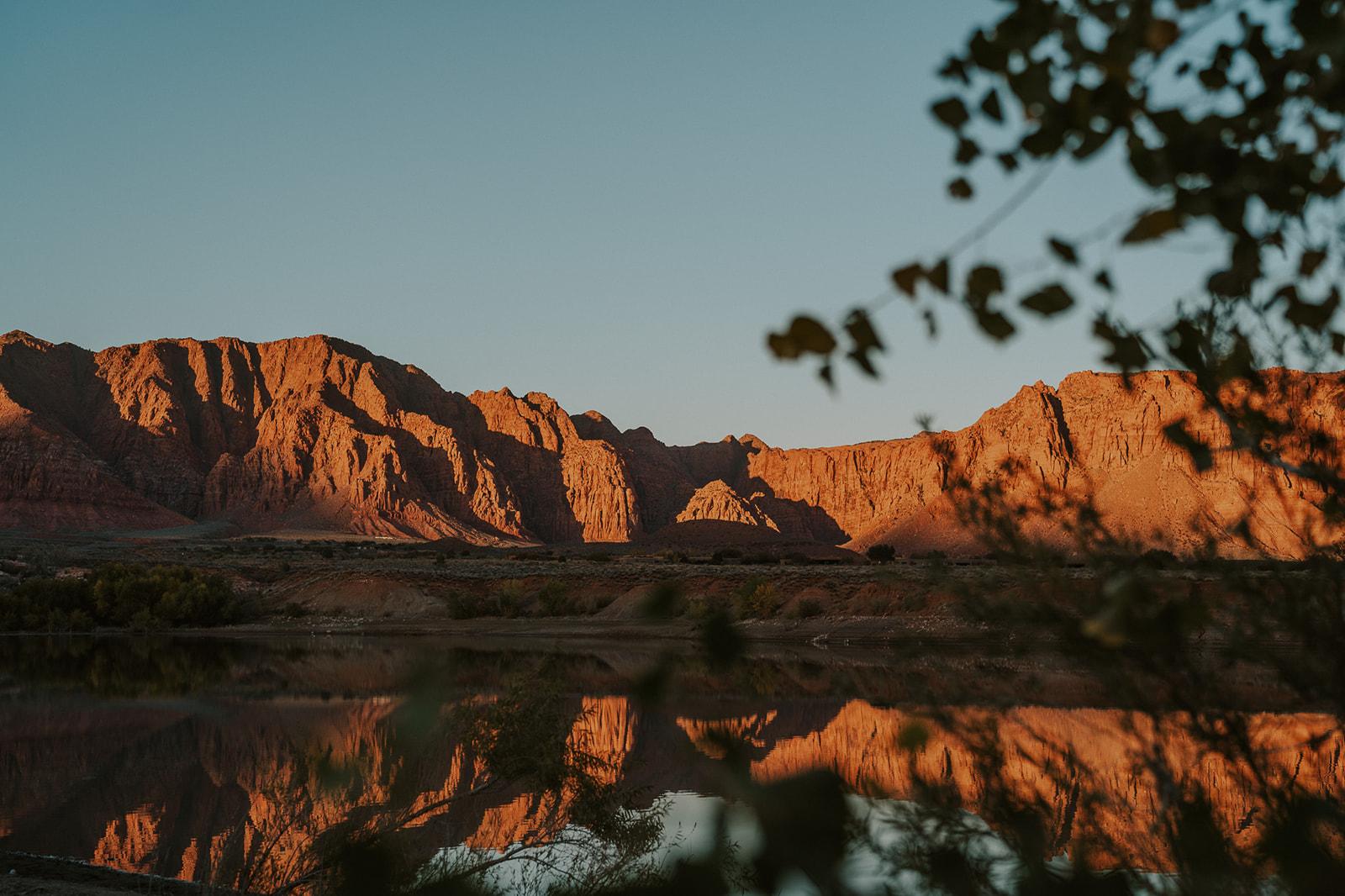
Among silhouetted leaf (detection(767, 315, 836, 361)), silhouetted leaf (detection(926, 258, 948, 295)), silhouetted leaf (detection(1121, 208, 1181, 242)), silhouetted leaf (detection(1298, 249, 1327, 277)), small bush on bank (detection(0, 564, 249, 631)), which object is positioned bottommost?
small bush on bank (detection(0, 564, 249, 631))

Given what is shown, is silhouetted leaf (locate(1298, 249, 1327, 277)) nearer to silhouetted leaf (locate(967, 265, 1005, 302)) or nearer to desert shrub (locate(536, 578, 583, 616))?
silhouetted leaf (locate(967, 265, 1005, 302))

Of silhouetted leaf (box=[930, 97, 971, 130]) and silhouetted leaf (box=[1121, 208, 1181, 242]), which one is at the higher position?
silhouetted leaf (box=[930, 97, 971, 130])

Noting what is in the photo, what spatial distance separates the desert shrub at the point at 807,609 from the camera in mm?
39781

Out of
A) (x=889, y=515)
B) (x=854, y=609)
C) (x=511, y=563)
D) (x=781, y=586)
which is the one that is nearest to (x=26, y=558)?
(x=511, y=563)

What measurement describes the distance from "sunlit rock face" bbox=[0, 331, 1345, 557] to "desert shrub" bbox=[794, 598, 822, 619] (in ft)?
175

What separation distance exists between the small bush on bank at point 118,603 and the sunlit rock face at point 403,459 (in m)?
64.3

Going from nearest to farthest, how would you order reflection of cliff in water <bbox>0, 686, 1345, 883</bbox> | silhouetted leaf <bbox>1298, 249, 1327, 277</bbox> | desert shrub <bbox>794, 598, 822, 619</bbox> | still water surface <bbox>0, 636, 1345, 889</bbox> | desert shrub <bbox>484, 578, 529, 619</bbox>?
silhouetted leaf <bbox>1298, 249, 1327, 277</bbox>, still water surface <bbox>0, 636, 1345, 889</bbox>, reflection of cliff in water <bbox>0, 686, 1345, 883</bbox>, desert shrub <bbox>794, 598, 822, 619</bbox>, desert shrub <bbox>484, 578, 529, 619</bbox>

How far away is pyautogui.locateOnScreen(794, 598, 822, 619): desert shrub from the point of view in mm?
39781

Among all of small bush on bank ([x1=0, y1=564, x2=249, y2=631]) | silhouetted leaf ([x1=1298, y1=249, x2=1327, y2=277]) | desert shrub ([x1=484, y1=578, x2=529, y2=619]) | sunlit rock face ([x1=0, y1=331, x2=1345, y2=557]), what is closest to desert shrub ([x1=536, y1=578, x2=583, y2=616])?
desert shrub ([x1=484, y1=578, x2=529, y2=619])

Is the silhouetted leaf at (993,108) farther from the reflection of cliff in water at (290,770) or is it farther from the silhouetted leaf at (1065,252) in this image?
the reflection of cliff in water at (290,770)

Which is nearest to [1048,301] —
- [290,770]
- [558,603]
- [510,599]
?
[290,770]

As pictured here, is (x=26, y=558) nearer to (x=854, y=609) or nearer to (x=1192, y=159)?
(x=854, y=609)

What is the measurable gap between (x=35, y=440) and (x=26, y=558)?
200ft

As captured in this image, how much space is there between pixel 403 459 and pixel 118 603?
8664 centimetres
